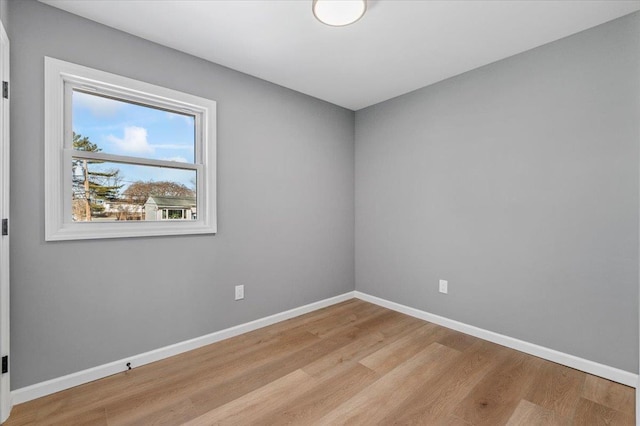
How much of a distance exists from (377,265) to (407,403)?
6.05 ft

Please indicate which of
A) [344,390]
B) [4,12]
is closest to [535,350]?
[344,390]

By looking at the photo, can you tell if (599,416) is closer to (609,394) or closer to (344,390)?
(609,394)

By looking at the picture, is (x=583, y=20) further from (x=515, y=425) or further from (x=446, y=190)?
(x=515, y=425)

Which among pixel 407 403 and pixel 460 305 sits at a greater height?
pixel 460 305

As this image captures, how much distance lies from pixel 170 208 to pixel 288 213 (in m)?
1.13

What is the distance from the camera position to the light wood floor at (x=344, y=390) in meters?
1.67

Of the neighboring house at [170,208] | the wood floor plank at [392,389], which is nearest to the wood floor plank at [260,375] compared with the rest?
the wood floor plank at [392,389]

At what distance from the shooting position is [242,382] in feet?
6.56

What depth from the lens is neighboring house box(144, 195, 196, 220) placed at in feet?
7.72

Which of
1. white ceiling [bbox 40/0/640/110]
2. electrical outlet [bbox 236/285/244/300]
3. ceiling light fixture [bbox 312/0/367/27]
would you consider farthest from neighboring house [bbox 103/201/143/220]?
ceiling light fixture [bbox 312/0/367/27]

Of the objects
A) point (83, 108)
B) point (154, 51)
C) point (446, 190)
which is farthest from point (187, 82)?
point (446, 190)

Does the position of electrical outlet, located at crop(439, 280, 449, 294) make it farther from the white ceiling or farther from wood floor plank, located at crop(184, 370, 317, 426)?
the white ceiling

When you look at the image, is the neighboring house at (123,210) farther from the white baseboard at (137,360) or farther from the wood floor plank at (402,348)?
the wood floor plank at (402,348)

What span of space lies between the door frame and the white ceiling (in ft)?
1.68
